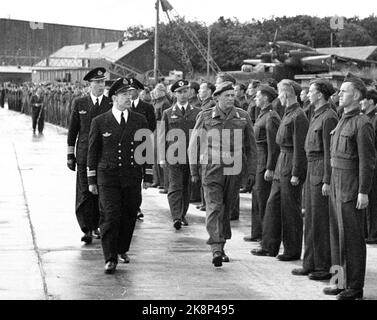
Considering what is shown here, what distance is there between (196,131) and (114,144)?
1.12 metres

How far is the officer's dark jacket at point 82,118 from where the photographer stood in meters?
11.4

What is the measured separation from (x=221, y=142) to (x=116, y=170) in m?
1.24

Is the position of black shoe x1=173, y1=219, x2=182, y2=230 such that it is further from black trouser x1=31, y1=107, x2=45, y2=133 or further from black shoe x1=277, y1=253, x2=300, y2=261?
black trouser x1=31, y1=107, x2=45, y2=133

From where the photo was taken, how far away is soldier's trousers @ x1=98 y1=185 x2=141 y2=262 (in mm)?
9438

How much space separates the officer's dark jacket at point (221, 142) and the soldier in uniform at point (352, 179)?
184 cm

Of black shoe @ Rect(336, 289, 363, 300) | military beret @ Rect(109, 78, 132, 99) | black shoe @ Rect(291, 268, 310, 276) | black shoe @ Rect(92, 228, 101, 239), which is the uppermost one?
military beret @ Rect(109, 78, 132, 99)

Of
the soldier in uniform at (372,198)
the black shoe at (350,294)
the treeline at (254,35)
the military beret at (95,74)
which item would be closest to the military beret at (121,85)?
the military beret at (95,74)

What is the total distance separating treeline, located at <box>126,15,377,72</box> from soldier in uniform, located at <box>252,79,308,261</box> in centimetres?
5639

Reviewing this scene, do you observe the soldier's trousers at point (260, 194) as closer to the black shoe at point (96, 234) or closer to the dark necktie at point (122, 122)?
the black shoe at point (96, 234)

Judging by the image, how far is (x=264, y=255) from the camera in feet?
34.6

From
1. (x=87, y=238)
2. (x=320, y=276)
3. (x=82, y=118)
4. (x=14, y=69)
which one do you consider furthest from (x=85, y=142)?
(x=14, y=69)

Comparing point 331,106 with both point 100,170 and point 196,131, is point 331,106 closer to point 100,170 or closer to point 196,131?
point 196,131

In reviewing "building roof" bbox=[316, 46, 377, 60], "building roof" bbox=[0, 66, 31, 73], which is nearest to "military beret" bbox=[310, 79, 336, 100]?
"building roof" bbox=[316, 46, 377, 60]
